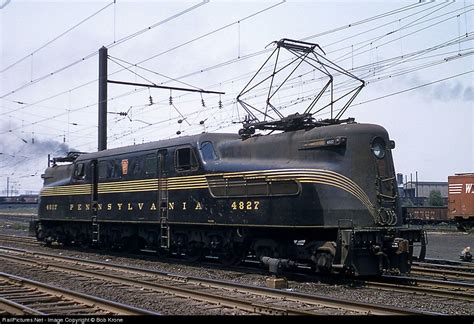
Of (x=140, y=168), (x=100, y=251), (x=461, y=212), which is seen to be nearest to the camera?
(x=140, y=168)

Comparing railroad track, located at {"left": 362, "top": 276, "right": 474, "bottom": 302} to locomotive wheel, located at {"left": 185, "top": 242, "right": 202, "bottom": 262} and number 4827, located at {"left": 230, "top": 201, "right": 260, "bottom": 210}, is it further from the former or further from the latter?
locomotive wheel, located at {"left": 185, "top": 242, "right": 202, "bottom": 262}

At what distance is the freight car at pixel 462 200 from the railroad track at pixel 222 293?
27410 mm

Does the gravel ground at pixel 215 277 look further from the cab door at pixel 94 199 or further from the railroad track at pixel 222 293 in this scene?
the cab door at pixel 94 199

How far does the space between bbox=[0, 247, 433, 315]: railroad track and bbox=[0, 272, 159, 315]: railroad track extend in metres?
1.55

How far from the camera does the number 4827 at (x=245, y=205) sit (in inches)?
565

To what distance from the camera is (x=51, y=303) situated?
412 inches

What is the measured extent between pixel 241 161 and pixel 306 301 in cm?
560

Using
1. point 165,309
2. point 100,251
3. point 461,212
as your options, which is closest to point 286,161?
point 165,309

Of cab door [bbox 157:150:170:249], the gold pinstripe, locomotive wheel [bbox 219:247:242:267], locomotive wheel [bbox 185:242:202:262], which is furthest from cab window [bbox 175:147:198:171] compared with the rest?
locomotive wheel [bbox 219:247:242:267]

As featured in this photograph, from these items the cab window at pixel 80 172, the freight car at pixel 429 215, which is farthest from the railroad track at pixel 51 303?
the freight car at pixel 429 215

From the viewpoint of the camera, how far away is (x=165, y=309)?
9922 mm

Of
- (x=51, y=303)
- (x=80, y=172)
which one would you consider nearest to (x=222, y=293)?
(x=51, y=303)

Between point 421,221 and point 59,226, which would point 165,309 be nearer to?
point 59,226

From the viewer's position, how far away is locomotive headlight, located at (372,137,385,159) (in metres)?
13.4
